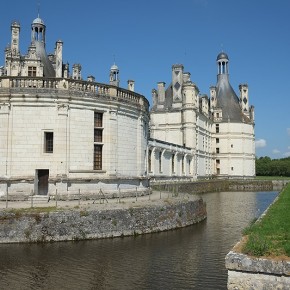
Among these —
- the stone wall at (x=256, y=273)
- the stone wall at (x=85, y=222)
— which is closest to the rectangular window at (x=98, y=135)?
the stone wall at (x=85, y=222)

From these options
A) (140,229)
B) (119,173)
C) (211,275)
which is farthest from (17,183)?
(211,275)

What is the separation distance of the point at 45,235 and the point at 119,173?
8505mm

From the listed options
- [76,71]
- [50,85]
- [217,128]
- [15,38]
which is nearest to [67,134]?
[50,85]

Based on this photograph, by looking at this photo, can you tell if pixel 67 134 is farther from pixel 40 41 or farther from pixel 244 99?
pixel 244 99

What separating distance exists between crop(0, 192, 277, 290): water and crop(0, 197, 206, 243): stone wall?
45 cm

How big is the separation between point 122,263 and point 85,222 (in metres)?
3.65

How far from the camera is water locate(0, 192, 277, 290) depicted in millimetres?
10477

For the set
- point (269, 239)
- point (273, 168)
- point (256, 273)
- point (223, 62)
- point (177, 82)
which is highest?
point (223, 62)

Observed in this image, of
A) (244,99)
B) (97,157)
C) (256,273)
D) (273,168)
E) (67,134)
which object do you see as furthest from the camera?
(273,168)

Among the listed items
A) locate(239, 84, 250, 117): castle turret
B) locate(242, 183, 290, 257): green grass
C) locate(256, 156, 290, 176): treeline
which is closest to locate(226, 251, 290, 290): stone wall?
locate(242, 183, 290, 257): green grass

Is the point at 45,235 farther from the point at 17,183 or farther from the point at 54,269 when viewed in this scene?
the point at 17,183

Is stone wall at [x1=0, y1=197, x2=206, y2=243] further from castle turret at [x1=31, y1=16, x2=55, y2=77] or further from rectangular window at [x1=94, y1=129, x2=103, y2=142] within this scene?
castle turret at [x1=31, y1=16, x2=55, y2=77]

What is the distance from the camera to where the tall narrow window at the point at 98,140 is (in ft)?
71.8

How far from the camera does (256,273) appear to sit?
7.66 meters
